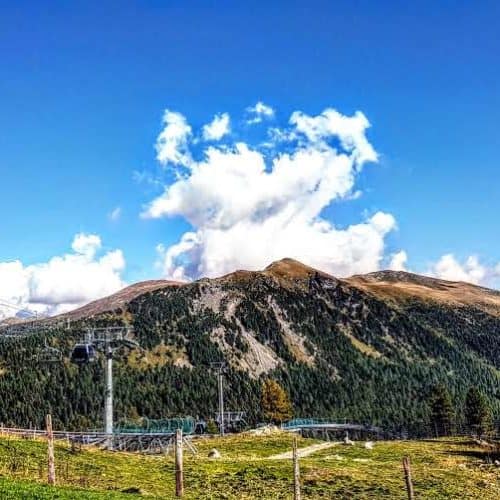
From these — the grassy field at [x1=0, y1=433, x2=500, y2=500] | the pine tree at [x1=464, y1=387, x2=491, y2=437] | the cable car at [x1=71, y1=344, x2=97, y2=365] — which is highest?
the cable car at [x1=71, y1=344, x2=97, y2=365]

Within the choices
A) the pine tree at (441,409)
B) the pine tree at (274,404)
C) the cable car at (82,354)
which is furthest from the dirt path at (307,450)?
the pine tree at (441,409)

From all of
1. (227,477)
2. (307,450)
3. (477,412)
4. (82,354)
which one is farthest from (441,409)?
(227,477)

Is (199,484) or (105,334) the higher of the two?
(105,334)

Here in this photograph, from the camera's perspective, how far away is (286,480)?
4559 cm

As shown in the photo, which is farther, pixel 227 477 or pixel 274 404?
pixel 274 404

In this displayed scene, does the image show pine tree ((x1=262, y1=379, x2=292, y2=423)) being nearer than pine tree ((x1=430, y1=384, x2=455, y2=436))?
No

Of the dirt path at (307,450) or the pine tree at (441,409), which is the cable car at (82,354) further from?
the pine tree at (441,409)

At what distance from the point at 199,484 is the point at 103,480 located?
6769mm

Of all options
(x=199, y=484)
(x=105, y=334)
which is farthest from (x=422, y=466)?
(x=105, y=334)

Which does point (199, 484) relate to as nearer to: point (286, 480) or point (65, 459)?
point (286, 480)

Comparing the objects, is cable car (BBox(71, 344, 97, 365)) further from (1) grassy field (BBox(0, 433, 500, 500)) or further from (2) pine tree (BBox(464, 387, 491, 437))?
(2) pine tree (BBox(464, 387, 491, 437))

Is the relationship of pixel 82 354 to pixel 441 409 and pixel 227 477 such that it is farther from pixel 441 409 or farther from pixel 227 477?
pixel 441 409

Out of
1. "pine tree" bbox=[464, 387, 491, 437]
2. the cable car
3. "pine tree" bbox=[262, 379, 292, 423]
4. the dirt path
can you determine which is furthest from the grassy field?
"pine tree" bbox=[262, 379, 292, 423]

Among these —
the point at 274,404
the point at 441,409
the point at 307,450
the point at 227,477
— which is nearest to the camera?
the point at 227,477
